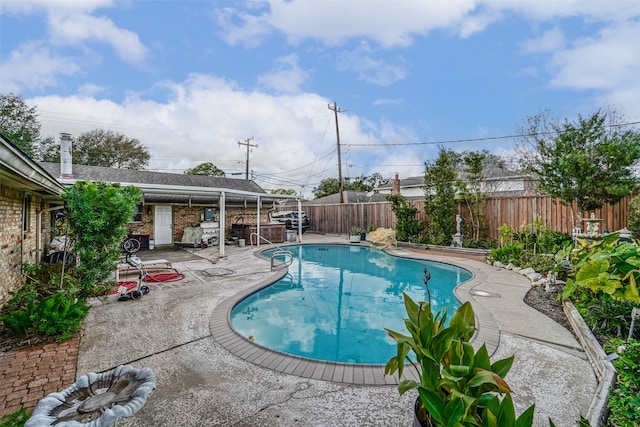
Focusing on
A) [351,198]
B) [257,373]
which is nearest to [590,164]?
[257,373]

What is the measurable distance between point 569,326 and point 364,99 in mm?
13882

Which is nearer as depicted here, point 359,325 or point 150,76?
point 359,325

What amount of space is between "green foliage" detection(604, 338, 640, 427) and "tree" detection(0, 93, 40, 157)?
25027 millimetres

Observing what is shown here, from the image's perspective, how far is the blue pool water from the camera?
456 centimetres

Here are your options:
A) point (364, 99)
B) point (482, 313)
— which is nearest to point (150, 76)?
point (364, 99)

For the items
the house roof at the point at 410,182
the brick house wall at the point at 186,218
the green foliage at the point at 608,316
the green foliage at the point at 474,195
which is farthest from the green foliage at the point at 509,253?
the house roof at the point at 410,182

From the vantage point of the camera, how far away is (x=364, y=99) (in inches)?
621

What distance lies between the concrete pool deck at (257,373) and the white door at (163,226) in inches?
371

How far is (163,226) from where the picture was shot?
47.2ft

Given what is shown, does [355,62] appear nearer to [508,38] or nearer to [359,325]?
[508,38]

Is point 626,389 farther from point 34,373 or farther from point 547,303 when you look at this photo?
point 34,373

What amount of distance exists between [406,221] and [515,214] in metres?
4.20

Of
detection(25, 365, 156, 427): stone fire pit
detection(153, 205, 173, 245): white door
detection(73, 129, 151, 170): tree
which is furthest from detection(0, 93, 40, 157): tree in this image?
detection(25, 365, 156, 427): stone fire pit

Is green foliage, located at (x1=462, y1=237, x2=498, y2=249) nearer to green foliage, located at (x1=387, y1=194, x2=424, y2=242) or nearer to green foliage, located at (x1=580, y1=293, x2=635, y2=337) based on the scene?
green foliage, located at (x1=387, y1=194, x2=424, y2=242)
